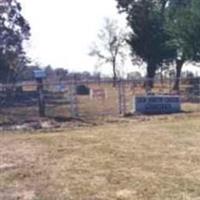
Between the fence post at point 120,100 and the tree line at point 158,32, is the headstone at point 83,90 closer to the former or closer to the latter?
the tree line at point 158,32

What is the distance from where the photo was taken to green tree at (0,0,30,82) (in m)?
46.3

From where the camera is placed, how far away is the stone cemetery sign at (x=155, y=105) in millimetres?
26891

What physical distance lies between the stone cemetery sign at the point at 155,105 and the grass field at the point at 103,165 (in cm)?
810

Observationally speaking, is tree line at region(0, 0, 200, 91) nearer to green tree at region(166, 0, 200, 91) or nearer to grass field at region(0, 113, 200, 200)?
green tree at region(166, 0, 200, 91)

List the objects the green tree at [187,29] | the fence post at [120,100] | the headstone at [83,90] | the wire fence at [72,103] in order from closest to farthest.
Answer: the wire fence at [72,103] < the fence post at [120,100] < the green tree at [187,29] < the headstone at [83,90]

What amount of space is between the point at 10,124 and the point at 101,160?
11007 millimetres

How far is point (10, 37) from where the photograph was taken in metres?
46.7

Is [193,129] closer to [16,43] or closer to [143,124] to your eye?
[143,124]

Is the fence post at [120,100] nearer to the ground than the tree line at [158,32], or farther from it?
nearer to the ground

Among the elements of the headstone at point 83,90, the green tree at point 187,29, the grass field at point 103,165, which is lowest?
the headstone at point 83,90

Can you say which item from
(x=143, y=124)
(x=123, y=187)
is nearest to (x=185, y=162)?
(x=123, y=187)

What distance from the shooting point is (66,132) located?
1891cm

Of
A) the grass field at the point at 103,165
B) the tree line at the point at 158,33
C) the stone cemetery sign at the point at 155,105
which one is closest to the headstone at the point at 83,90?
the tree line at the point at 158,33

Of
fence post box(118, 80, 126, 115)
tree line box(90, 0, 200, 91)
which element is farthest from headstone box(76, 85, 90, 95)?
fence post box(118, 80, 126, 115)
